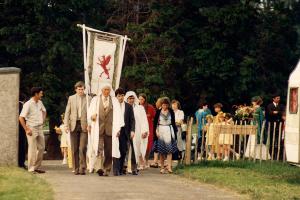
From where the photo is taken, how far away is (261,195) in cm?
1638

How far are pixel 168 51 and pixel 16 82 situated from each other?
18496mm

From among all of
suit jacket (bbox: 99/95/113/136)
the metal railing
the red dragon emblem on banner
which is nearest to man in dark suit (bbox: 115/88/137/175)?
suit jacket (bbox: 99/95/113/136)

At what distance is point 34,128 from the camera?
2180cm

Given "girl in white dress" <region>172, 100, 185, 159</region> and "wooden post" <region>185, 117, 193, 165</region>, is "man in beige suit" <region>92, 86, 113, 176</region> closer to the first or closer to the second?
"wooden post" <region>185, 117, 193, 165</region>

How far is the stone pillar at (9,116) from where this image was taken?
72.2 ft

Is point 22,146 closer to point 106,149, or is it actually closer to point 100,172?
point 106,149

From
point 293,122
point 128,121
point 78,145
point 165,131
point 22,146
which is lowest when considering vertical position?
point 22,146

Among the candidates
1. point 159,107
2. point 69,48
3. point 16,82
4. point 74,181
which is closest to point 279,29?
point 69,48

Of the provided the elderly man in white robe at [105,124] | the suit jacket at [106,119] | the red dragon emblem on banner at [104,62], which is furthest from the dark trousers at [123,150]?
the red dragon emblem on banner at [104,62]

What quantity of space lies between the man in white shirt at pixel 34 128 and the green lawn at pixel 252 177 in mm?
2953

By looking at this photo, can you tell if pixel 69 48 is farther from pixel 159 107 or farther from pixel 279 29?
pixel 159 107

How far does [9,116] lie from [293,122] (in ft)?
19.6

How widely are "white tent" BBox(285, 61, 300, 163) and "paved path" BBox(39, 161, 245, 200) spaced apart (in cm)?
198

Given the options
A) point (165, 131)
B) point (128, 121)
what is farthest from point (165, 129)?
point (128, 121)
